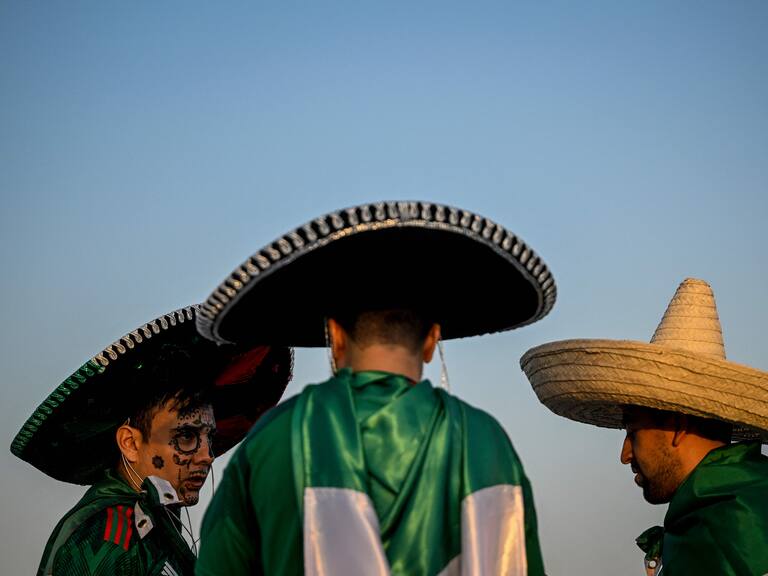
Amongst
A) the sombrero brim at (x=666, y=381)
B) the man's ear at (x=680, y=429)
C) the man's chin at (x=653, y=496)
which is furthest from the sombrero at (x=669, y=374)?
the man's chin at (x=653, y=496)

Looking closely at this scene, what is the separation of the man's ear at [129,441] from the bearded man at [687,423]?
7.19 ft

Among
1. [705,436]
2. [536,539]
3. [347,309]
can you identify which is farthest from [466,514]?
[705,436]

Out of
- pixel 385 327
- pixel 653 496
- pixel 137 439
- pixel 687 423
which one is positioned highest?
pixel 385 327

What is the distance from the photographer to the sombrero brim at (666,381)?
205 inches

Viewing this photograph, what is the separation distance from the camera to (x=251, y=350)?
6281 millimetres

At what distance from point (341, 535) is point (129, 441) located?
3.25 m

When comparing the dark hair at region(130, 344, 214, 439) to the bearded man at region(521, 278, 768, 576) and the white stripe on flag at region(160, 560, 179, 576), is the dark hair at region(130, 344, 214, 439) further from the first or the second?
the bearded man at region(521, 278, 768, 576)

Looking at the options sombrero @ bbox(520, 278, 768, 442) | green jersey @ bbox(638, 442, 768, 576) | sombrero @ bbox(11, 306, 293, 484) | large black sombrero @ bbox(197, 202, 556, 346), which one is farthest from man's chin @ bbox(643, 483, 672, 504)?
sombrero @ bbox(11, 306, 293, 484)

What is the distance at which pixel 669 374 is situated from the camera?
205 inches

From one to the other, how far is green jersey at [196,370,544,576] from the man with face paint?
7.65 ft

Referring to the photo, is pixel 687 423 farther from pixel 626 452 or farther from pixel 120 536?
pixel 120 536

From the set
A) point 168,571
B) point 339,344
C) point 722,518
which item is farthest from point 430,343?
point 168,571

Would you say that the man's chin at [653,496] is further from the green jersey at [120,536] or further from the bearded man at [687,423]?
the green jersey at [120,536]

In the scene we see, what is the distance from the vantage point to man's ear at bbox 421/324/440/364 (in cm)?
340
